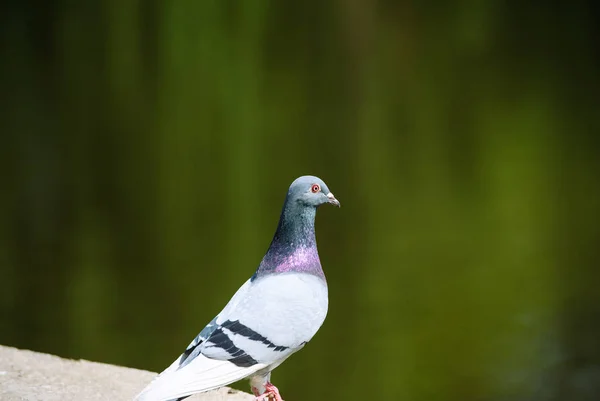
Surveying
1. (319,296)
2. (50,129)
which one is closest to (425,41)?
(50,129)

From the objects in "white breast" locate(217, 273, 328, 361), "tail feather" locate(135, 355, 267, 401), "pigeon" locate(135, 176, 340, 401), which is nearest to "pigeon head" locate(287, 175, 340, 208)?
"pigeon" locate(135, 176, 340, 401)

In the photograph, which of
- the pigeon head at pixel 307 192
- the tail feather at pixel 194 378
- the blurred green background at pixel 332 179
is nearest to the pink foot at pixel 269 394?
the tail feather at pixel 194 378

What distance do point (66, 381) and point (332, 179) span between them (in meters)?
6.37

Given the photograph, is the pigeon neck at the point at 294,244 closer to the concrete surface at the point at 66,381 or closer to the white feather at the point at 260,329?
Result: the white feather at the point at 260,329

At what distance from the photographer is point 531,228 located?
10.8m

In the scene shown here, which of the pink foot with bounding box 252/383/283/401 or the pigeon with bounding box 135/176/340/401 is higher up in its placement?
the pigeon with bounding box 135/176/340/401

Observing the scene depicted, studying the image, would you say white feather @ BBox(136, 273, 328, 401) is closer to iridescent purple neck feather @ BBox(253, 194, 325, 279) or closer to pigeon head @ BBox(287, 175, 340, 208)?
iridescent purple neck feather @ BBox(253, 194, 325, 279)

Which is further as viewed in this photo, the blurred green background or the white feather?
the blurred green background

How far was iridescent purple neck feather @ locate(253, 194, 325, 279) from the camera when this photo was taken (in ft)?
12.1

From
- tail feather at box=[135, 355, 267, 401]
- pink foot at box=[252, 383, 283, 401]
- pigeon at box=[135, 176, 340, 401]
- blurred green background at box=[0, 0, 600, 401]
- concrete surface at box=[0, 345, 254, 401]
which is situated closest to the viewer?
tail feather at box=[135, 355, 267, 401]

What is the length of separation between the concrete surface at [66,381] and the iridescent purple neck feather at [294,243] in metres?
1.08

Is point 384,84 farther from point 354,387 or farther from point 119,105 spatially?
point 354,387

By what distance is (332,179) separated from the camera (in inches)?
414

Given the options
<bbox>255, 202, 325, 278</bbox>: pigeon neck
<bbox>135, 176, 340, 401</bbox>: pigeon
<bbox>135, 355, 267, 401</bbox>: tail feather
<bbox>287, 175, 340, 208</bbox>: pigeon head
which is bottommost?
<bbox>135, 355, 267, 401</bbox>: tail feather
